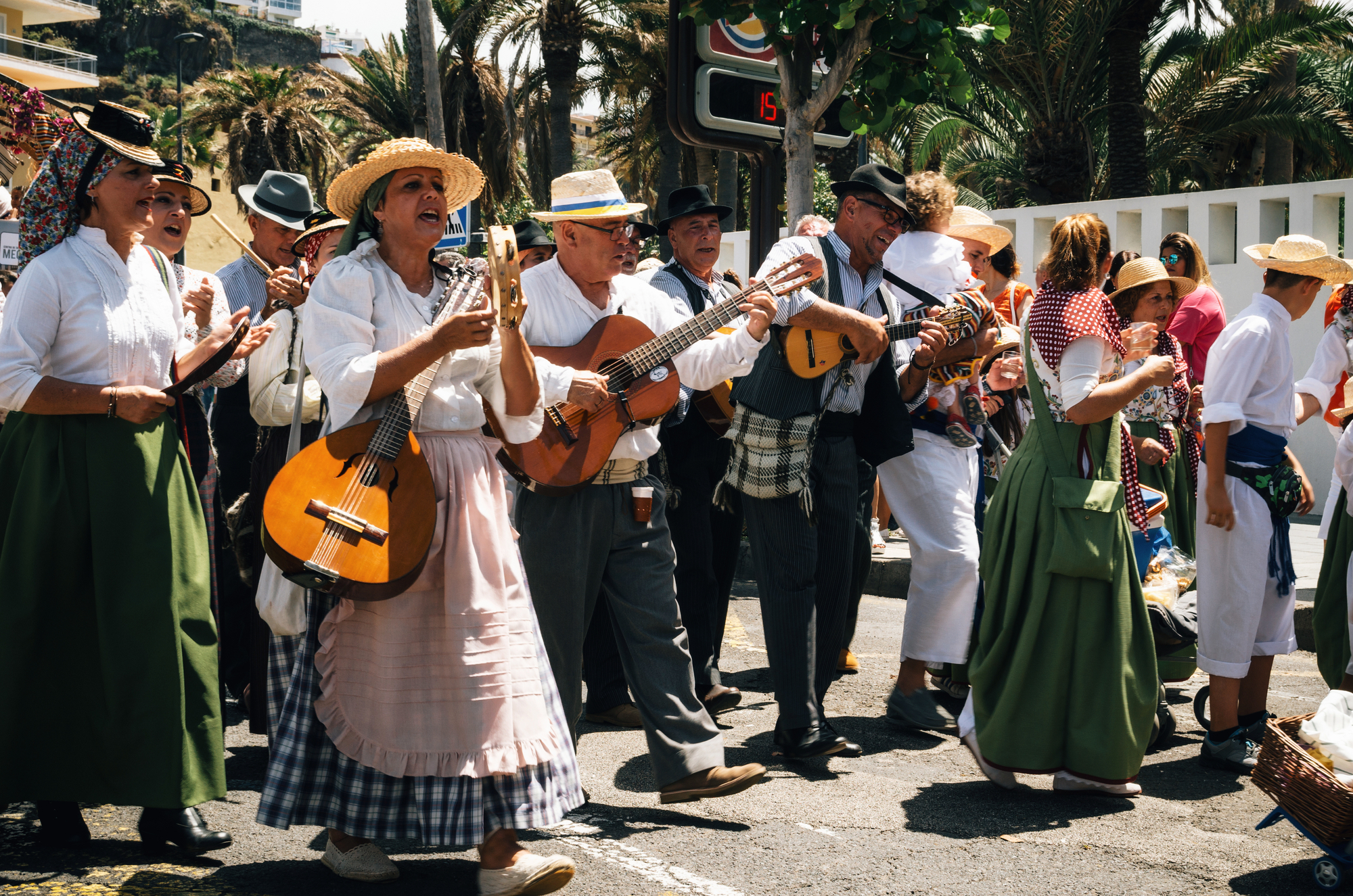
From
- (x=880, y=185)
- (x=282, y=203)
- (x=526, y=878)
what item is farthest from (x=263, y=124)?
(x=526, y=878)

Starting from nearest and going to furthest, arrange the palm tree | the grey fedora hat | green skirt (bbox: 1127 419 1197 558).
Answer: the grey fedora hat
green skirt (bbox: 1127 419 1197 558)
the palm tree

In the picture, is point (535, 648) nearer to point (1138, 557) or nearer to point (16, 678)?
point (16, 678)

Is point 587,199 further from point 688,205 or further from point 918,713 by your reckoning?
point 918,713

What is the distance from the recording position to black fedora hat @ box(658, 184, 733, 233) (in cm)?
689

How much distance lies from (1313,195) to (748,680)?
8698 millimetres

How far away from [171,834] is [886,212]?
3390 millimetres

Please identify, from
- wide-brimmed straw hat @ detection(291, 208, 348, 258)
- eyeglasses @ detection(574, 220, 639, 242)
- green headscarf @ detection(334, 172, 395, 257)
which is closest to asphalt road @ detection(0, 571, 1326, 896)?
green headscarf @ detection(334, 172, 395, 257)

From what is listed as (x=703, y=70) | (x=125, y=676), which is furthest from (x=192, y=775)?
(x=703, y=70)

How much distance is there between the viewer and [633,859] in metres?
4.11

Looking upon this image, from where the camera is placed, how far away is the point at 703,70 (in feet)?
25.7

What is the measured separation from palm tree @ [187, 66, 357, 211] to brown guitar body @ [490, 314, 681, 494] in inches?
1401

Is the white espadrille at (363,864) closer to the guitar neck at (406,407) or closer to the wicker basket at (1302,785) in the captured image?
the guitar neck at (406,407)

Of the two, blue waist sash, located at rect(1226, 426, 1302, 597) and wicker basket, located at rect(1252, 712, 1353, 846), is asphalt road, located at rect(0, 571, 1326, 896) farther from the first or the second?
blue waist sash, located at rect(1226, 426, 1302, 597)

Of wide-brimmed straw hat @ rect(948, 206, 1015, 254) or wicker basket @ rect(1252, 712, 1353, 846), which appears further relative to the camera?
wide-brimmed straw hat @ rect(948, 206, 1015, 254)
